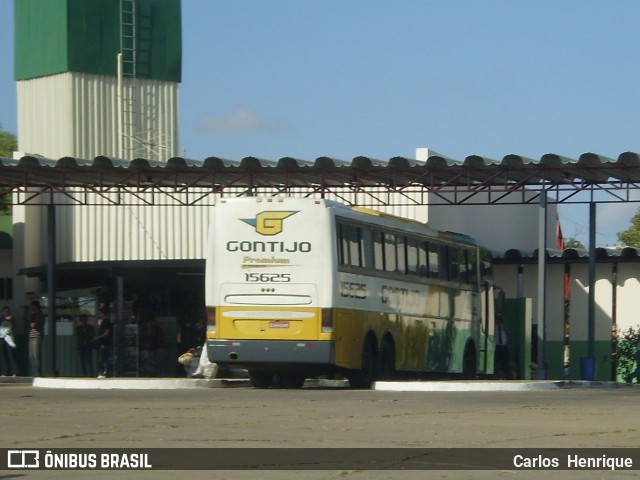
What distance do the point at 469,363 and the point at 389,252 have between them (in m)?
5.83

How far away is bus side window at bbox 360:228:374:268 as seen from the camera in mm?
26516

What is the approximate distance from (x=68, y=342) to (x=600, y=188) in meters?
13.9

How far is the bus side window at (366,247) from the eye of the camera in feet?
87.0

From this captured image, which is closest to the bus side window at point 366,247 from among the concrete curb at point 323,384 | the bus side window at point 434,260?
the concrete curb at point 323,384

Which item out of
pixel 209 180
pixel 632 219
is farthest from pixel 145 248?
pixel 632 219

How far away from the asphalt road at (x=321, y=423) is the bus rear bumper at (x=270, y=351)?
7.76 feet

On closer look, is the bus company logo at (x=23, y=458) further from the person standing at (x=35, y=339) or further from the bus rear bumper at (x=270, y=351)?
the person standing at (x=35, y=339)

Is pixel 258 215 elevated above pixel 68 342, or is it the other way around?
pixel 258 215

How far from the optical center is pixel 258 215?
25.6 meters

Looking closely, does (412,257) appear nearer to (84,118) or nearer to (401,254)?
(401,254)

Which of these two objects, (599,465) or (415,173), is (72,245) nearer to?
(415,173)

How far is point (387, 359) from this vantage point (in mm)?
27719

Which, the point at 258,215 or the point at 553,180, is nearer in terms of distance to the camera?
the point at 258,215

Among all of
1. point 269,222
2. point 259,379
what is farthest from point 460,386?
point 259,379
